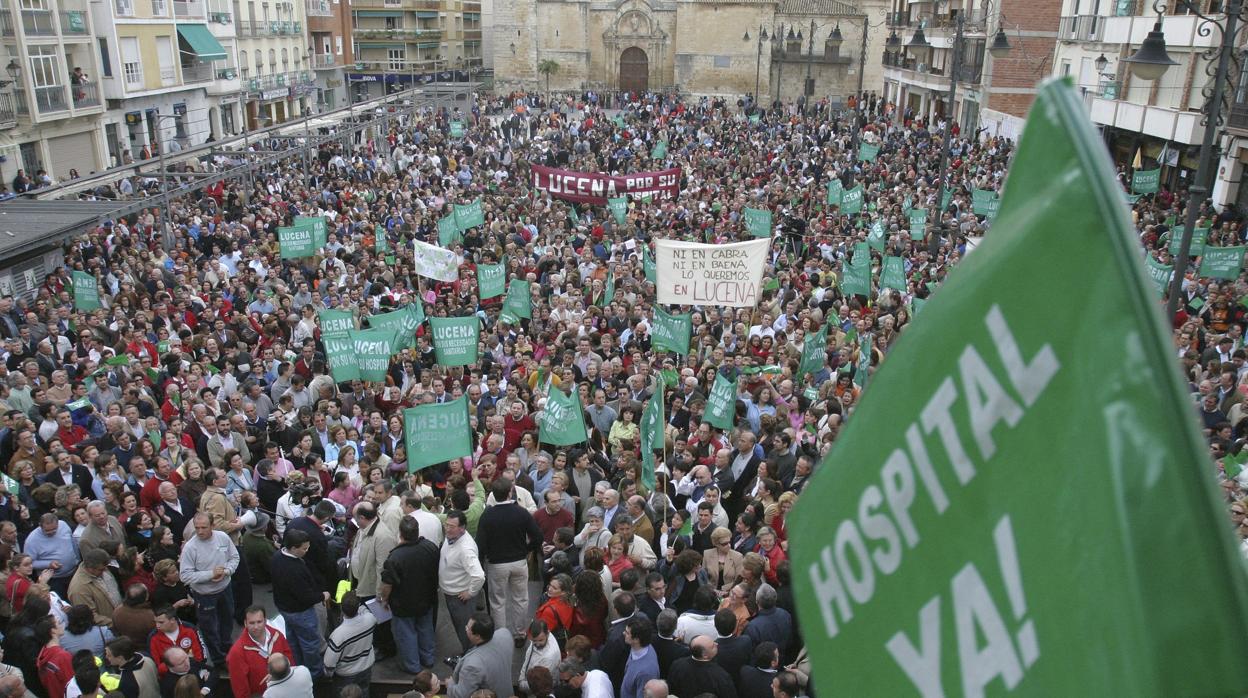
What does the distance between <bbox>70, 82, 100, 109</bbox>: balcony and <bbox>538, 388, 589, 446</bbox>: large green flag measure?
110 ft

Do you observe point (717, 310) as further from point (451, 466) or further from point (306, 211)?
point (306, 211)

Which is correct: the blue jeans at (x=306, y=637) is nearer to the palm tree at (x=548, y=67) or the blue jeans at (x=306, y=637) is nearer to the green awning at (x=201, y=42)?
the green awning at (x=201, y=42)

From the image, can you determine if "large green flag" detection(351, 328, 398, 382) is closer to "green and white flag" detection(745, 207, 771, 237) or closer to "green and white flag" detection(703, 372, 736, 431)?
"green and white flag" detection(703, 372, 736, 431)

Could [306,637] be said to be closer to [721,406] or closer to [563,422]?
[563,422]

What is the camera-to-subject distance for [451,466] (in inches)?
366

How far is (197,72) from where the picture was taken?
151ft

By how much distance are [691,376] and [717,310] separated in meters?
3.47

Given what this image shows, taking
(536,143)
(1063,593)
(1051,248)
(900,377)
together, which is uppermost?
(1051,248)

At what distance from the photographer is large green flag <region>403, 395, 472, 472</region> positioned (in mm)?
8891

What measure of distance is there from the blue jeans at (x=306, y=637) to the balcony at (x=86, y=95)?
34957 millimetres

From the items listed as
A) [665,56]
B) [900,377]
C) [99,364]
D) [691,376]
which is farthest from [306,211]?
[665,56]

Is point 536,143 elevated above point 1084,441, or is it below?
below

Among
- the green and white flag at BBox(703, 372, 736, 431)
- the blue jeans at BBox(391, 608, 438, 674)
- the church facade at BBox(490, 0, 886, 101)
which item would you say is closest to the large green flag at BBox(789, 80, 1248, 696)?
the blue jeans at BBox(391, 608, 438, 674)

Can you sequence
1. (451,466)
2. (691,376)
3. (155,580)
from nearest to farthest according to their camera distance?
(155,580) → (451,466) → (691,376)
